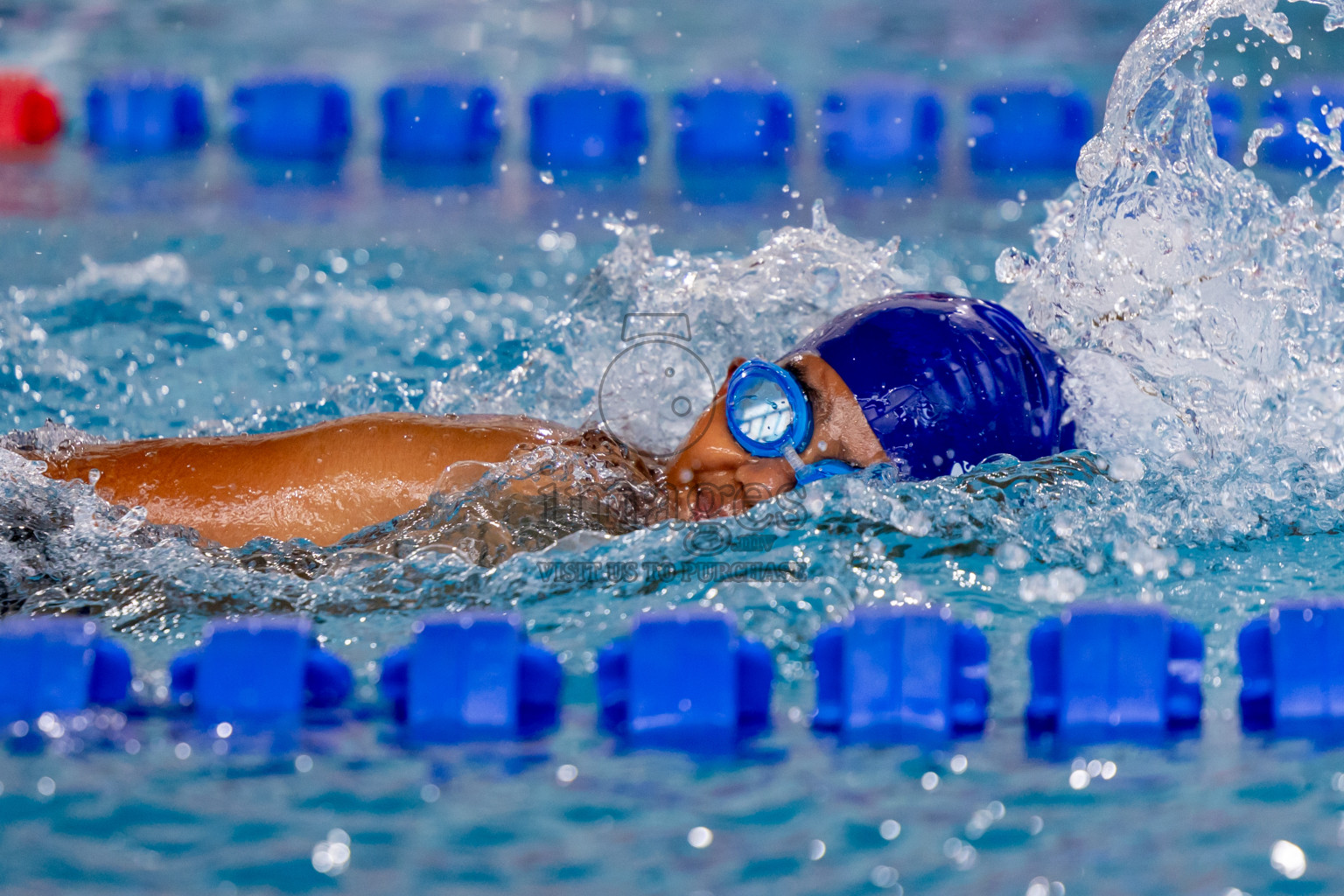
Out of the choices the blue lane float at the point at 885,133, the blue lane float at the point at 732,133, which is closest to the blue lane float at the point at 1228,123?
the blue lane float at the point at 885,133

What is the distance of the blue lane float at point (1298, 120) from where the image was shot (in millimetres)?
5008

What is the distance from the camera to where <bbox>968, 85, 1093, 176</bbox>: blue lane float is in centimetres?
502

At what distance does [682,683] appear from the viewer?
1484 millimetres

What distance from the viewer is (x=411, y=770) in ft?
4.54

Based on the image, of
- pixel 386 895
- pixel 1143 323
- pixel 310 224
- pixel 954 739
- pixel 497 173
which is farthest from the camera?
pixel 497 173

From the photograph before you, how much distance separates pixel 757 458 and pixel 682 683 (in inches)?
18.3

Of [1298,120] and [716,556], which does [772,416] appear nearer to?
[716,556]

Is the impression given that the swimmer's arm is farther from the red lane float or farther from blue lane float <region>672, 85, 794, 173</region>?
the red lane float

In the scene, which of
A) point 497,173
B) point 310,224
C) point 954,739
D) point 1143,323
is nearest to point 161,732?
point 954,739

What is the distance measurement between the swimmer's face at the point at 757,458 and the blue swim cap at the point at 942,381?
0.02 m

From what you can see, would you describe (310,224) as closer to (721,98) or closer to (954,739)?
(721,98)

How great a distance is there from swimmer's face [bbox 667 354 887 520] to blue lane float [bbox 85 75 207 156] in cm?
402

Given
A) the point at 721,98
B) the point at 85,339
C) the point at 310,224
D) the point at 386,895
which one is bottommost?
the point at 386,895

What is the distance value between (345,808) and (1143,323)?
59.4 inches
